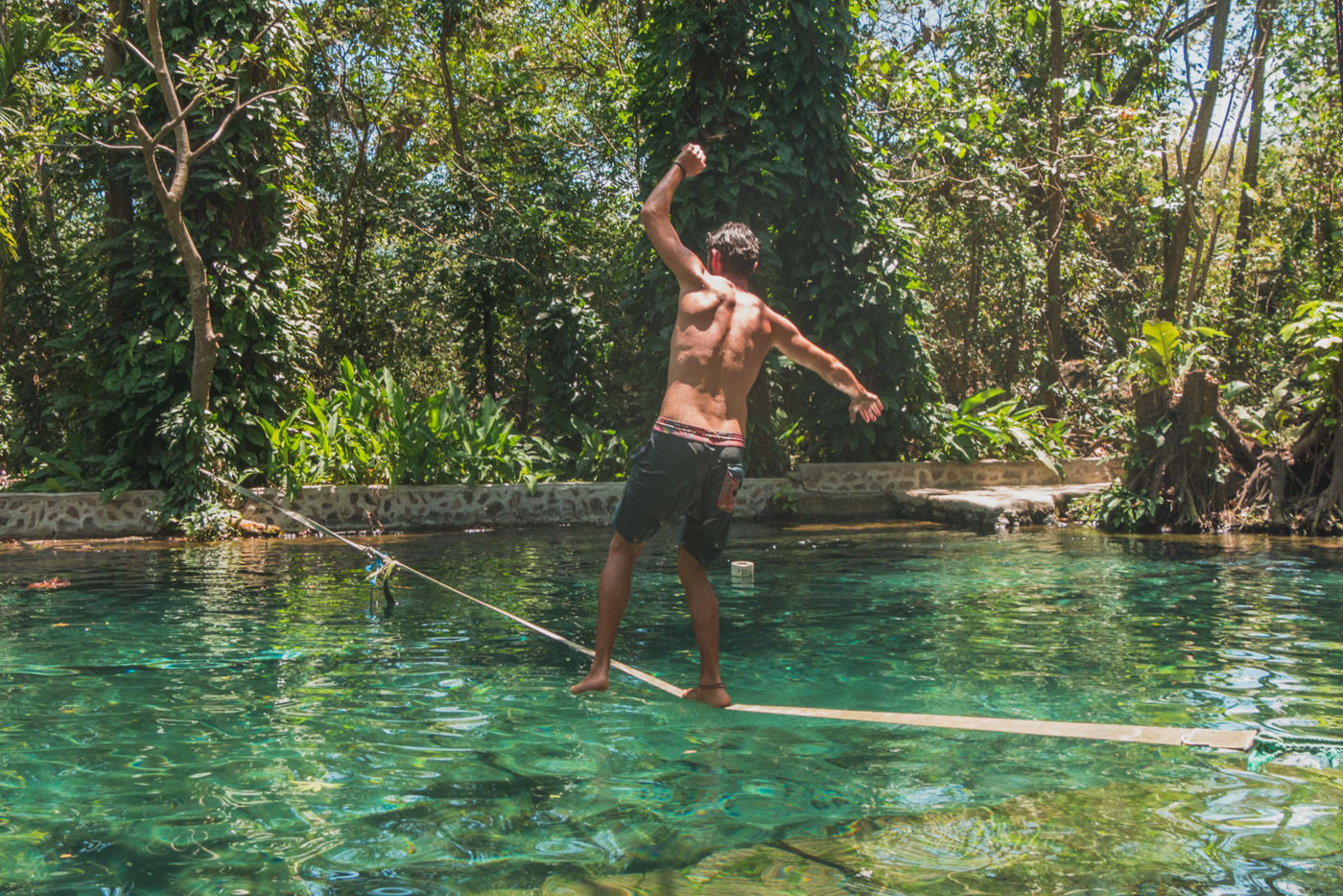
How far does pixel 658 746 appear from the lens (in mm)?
3936

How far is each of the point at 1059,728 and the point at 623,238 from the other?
1321 cm

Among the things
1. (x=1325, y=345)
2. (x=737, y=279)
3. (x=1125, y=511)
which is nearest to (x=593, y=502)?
(x=1125, y=511)

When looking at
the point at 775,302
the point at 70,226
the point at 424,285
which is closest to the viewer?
the point at 775,302

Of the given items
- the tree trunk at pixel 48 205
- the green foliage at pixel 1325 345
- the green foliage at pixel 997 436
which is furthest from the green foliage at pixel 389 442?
the green foliage at pixel 1325 345

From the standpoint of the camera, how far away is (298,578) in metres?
8.16

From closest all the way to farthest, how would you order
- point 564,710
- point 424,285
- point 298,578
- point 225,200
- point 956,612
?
point 564,710 < point 956,612 < point 298,578 < point 225,200 < point 424,285

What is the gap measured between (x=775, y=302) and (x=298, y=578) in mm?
7122

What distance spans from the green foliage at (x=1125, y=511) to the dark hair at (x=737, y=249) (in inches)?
296

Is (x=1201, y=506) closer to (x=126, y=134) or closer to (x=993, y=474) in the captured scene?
(x=993, y=474)

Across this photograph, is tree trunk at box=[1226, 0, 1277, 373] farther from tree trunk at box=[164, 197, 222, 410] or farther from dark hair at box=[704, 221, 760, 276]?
tree trunk at box=[164, 197, 222, 410]

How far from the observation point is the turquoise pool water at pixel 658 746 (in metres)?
2.84

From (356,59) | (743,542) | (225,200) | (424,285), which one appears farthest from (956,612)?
(356,59)

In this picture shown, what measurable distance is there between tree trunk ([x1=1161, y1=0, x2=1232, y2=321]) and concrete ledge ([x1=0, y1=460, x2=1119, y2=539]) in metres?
3.81

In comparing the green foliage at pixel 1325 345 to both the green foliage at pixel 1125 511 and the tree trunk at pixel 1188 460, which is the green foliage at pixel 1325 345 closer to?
the tree trunk at pixel 1188 460
